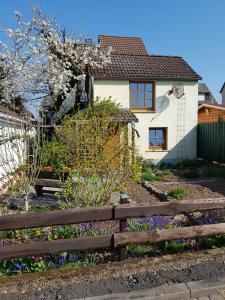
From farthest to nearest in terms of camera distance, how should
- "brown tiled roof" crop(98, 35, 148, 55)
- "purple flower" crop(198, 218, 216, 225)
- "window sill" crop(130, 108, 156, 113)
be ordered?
"brown tiled roof" crop(98, 35, 148, 55), "window sill" crop(130, 108, 156, 113), "purple flower" crop(198, 218, 216, 225)

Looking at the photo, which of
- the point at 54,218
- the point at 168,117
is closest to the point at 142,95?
the point at 168,117

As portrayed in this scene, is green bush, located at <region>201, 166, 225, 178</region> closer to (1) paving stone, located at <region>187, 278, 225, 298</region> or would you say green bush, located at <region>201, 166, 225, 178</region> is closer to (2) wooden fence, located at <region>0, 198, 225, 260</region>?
(2) wooden fence, located at <region>0, 198, 225, 260</region>

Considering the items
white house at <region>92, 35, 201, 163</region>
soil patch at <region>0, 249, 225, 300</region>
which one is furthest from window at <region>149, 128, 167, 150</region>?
soil patch at <region>0, 249, 225, 300</region>

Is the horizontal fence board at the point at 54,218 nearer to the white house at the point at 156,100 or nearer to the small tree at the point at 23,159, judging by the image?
the small tree at the point at 23,159

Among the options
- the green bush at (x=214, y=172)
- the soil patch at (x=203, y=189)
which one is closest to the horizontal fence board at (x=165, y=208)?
the soil patch at (x=203, y=189)

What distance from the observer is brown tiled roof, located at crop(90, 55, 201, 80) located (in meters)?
19.3

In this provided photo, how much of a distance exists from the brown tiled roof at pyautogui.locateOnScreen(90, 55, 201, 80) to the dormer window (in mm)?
486

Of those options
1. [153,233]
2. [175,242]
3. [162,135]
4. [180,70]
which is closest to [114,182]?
[175,242]

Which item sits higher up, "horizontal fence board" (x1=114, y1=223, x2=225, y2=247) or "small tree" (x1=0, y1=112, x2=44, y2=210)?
"small tree" (x1=0, y1=112, x2=44, y2=210)

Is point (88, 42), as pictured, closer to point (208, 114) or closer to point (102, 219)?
point (208, 114)

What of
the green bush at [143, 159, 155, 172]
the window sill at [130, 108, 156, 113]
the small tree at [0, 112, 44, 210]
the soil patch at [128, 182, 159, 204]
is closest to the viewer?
the small tree at [0, 112, 44, 210]

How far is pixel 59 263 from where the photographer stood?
4406 mm

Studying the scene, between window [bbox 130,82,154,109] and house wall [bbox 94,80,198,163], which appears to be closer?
house wall [bbox 94,80,198,163]

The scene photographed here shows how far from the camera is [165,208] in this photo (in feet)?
14.7
